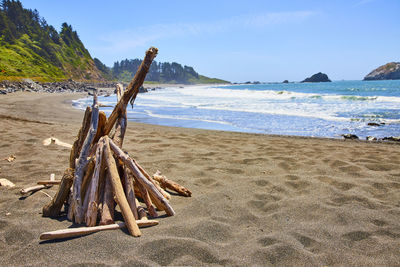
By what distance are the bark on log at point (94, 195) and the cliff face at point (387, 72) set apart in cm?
14914

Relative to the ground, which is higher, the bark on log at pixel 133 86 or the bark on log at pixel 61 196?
the bark on log at pixel 133 86

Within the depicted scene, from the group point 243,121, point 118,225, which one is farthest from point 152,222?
point 243,121

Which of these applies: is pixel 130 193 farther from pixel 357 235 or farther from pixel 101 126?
pixel 357 235

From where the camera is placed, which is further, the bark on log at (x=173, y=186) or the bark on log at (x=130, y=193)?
the bark on log at (x=173, y=186)

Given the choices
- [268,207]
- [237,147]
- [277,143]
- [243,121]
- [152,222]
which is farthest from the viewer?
[243,121]

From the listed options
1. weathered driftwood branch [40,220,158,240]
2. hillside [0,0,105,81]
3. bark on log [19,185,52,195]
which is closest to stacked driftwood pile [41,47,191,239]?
weathered driftwood branch [40,220,158,240]

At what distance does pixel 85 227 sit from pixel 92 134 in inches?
45.8

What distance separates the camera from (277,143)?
→ 9609 mm

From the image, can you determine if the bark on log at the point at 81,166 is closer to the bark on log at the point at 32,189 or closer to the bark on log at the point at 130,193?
the bark on log at the point at 130,193

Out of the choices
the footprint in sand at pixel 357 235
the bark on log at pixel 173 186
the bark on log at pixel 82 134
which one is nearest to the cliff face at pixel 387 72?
the footprint in sand at pixel 357 235

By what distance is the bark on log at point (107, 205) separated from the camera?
3406 mm

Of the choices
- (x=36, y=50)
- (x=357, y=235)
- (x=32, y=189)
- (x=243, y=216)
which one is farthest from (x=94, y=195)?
(x=36, y=50)

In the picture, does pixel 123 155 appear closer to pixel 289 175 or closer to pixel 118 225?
pixel 118 225

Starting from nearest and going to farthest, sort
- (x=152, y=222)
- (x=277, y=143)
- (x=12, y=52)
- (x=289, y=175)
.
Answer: (x=152, y=222)
(x=289, y=175)
(x=277, y=143)
(x=12, y=52)
